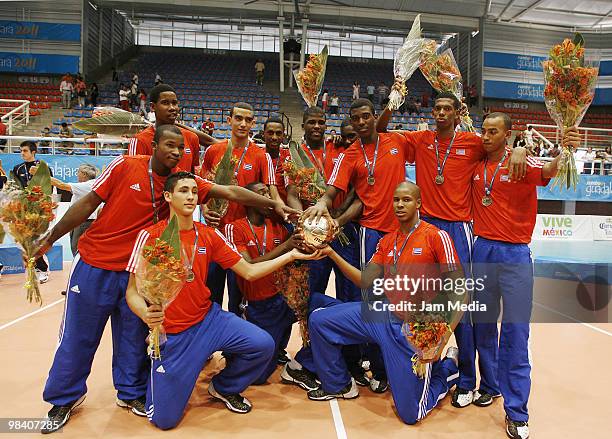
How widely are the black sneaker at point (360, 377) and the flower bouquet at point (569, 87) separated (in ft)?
6.75

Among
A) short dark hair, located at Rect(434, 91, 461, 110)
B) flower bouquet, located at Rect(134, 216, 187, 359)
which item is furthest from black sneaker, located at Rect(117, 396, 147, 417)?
short dark hair, located at Rect(434, 91, 461, 110)

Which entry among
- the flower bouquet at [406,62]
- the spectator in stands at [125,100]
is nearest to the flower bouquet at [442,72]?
the flower bouquet at [406,62]

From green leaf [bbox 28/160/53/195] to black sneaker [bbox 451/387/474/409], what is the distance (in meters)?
3.07

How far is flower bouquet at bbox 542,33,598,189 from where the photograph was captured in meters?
2.91

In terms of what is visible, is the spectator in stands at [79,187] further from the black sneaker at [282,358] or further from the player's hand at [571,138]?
the player's hand at [571,138]

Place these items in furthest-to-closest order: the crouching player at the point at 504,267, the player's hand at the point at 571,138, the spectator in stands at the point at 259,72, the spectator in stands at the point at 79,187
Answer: the spectator in stands at the point at 259,72
the spectator in stands at the point at 79,187
the crouching player at the point at 504,267
the player's hand at the point at 571,138

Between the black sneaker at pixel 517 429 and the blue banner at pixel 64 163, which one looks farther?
the blue banner at pixel 64 163

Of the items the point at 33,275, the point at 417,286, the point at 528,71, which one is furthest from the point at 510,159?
the point at 528,71

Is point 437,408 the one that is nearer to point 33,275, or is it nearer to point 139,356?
point 139,356

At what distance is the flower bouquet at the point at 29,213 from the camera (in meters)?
2.90

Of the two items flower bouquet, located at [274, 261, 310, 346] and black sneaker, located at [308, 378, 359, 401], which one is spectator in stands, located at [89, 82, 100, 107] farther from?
black sneaker, located at [308, 378, 359, 401]

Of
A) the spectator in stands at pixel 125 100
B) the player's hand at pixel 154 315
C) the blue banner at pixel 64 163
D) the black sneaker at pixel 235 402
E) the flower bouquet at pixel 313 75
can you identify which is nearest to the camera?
the player's hand at pixel 154 315

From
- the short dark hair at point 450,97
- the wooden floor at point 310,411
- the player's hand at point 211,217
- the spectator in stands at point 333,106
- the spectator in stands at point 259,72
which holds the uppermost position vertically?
the spectator in stands at point 259,72

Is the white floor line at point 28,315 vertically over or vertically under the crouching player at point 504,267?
under
